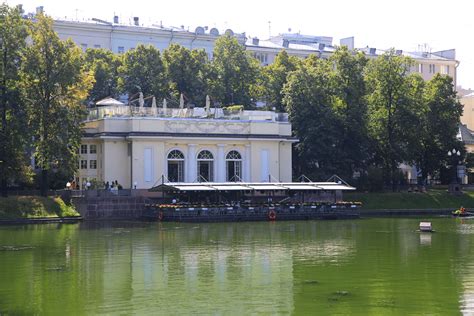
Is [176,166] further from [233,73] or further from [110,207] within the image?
[233,73]

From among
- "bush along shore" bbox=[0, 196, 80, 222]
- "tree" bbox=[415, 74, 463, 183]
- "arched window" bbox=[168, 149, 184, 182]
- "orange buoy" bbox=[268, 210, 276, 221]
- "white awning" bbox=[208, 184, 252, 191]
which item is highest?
"tree" bbox=[415, 74, 463, 183]

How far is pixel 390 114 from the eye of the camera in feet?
297

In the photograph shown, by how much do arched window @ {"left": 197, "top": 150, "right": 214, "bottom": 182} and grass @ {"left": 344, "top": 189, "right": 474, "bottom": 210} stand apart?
42.2 feet

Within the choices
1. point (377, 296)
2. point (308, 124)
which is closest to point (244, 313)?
point (377, 296)

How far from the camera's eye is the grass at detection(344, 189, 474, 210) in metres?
83.8

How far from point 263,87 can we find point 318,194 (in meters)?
21.2

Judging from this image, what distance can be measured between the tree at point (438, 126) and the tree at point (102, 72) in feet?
106

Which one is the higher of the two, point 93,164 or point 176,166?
point 93,164

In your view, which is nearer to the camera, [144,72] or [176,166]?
[176,166]

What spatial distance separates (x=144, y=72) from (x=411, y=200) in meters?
29.4

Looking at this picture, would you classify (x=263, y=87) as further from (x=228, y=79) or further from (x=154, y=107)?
(x=154, y=107)

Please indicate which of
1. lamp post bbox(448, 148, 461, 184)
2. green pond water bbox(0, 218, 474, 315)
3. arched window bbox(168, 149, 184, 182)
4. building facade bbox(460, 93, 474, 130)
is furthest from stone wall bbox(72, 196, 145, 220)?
building facade bbox(460, 93, 474, 130)

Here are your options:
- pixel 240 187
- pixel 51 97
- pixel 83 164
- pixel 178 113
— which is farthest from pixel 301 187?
pixel 51 97

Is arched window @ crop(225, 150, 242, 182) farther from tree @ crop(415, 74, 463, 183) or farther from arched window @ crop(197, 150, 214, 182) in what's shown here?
tree @ crop(415, 74, 463, 183)
